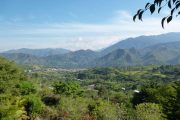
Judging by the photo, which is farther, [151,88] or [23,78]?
[151,88]

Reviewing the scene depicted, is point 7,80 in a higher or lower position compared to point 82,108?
higher

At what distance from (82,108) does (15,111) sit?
6.04 meters

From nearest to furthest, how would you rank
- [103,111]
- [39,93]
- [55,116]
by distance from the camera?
1. [103,111]
2. [55,116]
3. [39,93]

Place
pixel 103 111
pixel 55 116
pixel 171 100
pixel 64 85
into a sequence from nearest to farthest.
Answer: pixel 171 100 → pixel 103 111 → pixel 55 116 → pixel 64 85

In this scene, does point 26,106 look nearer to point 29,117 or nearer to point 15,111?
point 29,117

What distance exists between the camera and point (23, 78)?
37375 millimetres

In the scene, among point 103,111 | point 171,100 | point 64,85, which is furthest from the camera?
point 64,85

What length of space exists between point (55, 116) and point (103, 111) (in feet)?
16.0

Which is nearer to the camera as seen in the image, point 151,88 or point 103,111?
point 103,111

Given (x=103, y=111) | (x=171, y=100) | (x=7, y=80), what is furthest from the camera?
(x=7, y=80)

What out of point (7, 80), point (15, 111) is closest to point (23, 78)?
point (7, 80)

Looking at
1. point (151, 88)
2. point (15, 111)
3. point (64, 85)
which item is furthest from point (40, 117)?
point (151, 88)

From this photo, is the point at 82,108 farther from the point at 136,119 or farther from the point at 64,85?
the point at 64,85

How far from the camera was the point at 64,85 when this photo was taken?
44.3 metres
